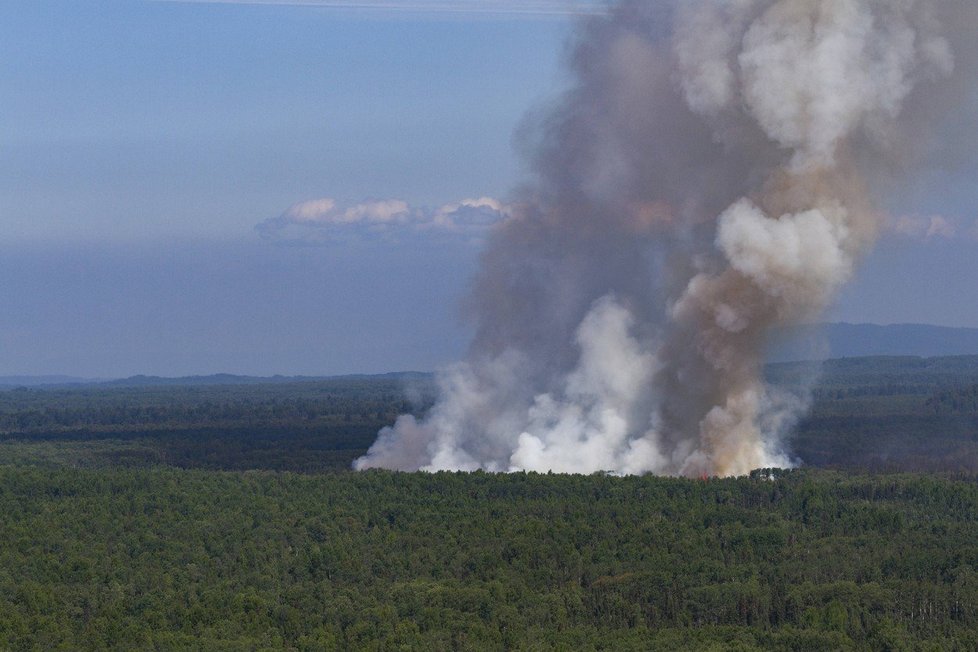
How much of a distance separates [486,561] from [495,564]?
0.50 meters

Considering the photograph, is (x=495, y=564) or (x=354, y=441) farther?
(x=354, y=441)

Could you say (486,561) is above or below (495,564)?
above

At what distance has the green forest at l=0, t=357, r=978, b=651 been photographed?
71.9 m

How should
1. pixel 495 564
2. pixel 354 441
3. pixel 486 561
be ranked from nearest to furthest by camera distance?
pixel 495 564 → pixel 486 561 → pixel 354 441

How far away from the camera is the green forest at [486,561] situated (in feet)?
236

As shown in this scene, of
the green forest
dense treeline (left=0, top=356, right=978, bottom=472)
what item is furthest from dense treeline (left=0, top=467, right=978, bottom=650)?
dense treeline (left=0, top=356, right=978, bottom=472)

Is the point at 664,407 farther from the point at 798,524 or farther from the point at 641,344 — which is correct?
the point at 798,524

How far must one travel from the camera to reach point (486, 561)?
271 ft

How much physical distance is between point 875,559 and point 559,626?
15133 millimetres

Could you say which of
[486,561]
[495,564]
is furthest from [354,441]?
[495,564]

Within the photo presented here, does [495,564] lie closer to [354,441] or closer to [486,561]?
[486,561]

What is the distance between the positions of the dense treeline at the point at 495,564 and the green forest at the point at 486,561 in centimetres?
14

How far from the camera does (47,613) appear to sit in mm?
75438

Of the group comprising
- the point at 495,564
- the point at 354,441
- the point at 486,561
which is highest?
the point at 354,441
